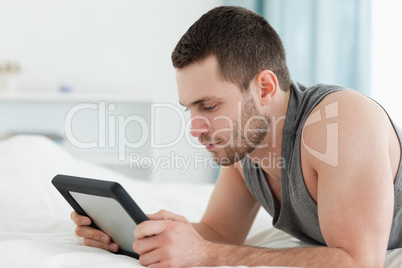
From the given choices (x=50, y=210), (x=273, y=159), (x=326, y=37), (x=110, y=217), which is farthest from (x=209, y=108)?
(x=326, y=37)

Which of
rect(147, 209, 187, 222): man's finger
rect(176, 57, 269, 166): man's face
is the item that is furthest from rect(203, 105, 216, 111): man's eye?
rect(147, 209, 187, 222): man's finger

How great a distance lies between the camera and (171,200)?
1.90 metres

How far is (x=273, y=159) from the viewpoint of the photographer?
1.37 m

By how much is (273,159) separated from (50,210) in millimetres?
654

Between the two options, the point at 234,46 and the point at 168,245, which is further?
the point at 234,46

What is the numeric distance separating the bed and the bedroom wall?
171 centimetres

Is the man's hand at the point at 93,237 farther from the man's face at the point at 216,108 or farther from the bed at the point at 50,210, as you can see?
the man's face at the point at 216,108

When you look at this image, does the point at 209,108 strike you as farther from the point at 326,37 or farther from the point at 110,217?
the point at 326,37

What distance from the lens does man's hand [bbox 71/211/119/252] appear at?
45.8 inches

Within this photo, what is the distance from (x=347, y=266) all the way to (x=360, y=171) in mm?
187

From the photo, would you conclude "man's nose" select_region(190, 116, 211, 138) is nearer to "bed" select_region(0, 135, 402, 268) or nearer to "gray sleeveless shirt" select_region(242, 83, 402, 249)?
"gray sleeveless shirt" select_region(242, 83, 402, 249)

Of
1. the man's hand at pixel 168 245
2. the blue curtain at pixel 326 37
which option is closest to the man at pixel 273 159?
the man's hand at pixel 168 245

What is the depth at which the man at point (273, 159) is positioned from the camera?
103cm

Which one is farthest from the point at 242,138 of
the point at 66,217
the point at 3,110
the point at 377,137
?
the point at 3,110
